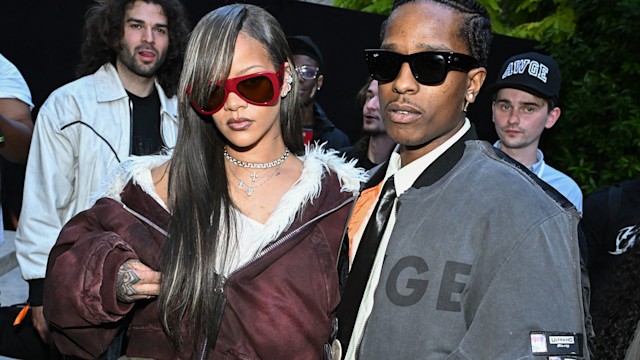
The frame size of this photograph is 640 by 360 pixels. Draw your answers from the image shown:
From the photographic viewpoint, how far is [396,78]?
85.7 inches

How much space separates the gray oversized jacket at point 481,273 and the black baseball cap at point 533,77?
8.61ft

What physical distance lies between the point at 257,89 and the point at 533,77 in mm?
2588

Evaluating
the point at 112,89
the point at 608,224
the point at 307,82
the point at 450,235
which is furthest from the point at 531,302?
the point at 307,82

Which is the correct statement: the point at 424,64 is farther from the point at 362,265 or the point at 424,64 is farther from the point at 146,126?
the point at 146,126

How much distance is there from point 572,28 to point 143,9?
17.3ft

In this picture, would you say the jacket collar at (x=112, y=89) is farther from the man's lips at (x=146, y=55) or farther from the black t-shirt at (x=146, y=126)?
the man's lips at (x=146, y=55)

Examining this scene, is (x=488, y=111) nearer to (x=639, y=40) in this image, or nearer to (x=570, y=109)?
(x=570, y=109)

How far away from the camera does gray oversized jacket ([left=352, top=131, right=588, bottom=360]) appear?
183cm

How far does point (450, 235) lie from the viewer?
1964 millimetres

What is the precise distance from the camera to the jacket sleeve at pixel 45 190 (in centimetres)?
388

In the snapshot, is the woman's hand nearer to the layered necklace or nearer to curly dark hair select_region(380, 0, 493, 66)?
the layered necklace

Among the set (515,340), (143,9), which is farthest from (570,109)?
(515,340)

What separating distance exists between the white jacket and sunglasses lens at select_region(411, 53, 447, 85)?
227cm

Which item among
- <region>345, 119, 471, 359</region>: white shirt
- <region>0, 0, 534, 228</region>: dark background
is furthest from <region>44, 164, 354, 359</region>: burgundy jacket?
<region>0, 0, 534, 228</region>: dark background
